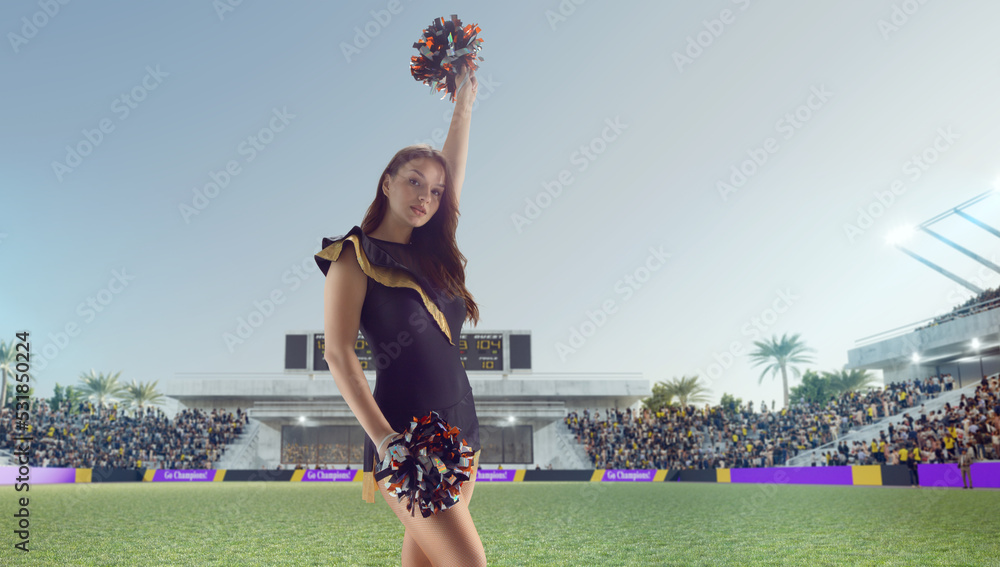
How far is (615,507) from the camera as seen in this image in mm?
12898

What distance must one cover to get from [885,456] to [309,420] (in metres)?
29.6

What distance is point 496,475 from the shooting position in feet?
108

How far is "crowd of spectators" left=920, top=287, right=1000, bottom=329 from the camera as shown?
100 ft

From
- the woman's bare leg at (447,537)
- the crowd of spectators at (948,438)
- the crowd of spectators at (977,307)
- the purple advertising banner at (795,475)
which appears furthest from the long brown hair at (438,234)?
the crowd of spectators at (977,307)

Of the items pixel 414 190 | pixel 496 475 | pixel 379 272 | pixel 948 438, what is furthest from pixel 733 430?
pixel 379 272

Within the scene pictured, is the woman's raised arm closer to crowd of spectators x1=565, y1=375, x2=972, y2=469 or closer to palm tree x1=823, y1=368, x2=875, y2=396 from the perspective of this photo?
crowd of spectators x1=565, y1=375, x2=972, y2=469

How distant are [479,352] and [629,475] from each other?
9.13 meters

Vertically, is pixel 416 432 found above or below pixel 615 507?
above

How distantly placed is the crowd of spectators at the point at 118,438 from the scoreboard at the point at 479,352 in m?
5.88

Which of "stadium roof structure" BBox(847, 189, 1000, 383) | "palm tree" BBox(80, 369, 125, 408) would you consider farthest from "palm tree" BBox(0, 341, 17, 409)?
"stadium roof structure" BBox(847, 189, 1000, 383)

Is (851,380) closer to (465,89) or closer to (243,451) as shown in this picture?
(243,451)

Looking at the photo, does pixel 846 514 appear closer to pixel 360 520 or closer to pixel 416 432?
pixel 360 520

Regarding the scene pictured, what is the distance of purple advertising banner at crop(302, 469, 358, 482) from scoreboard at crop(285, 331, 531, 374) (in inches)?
193

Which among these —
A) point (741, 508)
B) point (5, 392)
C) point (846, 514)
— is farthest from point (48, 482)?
point (5, 392)
